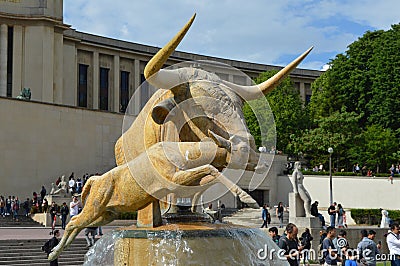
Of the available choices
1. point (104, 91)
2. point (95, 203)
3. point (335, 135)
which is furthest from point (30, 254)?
point (104, 91)

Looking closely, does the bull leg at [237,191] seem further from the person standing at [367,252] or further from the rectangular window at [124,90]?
the rectangular window at [124,90]

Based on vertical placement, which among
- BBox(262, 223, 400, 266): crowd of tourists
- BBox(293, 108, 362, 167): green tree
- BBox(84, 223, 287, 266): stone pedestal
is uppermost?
BBox(293, 108, 362, 167): green tree

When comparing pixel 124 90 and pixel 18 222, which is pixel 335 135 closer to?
pixel 124 90

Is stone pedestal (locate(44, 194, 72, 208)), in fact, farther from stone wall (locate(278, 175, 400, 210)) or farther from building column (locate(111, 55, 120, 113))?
building column (locate(111, 55, 120, 113))

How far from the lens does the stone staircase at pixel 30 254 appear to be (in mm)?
21736

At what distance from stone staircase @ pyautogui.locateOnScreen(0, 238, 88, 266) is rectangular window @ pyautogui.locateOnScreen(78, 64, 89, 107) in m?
46.1

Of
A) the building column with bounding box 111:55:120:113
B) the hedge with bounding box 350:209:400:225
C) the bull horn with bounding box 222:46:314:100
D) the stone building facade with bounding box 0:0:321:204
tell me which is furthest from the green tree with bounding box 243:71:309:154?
the bull horn with bounding box 222:46:314:100

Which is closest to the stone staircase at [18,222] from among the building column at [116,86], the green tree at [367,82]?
the green tree at [367,82]

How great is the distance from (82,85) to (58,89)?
7398 millimetres

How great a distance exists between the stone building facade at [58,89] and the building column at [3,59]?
0.09 meters

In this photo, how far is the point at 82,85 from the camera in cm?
6988

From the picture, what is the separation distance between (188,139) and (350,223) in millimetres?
33008

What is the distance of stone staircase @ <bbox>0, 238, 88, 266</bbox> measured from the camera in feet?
71.3

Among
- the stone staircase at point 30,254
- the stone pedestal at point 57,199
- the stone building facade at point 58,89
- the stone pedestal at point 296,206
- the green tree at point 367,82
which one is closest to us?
the stone staircase at point 30,254
